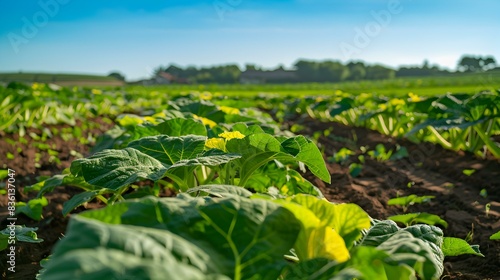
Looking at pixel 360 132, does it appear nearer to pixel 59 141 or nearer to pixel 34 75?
pixel 59 141

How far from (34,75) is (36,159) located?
185ft

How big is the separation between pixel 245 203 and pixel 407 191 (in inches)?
150

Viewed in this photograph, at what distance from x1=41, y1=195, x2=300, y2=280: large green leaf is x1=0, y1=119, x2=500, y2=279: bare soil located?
1763 millimetres

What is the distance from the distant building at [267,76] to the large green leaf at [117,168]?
63.2 m

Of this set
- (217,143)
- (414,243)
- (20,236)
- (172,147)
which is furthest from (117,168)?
(414,243)

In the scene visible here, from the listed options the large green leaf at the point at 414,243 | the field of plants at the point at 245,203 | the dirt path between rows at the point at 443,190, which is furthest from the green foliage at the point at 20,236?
the dirt path between rows at the point at 443,190

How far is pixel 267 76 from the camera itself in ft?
220

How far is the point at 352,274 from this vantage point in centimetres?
97

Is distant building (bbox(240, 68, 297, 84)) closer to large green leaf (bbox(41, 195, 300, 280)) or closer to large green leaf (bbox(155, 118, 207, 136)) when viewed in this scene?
large green leaf (bbox(155, 118, 207, 136))

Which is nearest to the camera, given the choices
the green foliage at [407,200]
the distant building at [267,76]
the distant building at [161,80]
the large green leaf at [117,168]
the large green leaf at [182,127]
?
the large green leaf at [117,168]

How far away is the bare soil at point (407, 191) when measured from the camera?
9.33 ft

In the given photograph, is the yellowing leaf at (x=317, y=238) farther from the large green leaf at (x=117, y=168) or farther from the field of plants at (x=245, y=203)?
the large green leaf at (x=117, y=168)

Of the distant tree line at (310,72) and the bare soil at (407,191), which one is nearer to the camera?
the bare soil at (407,191)

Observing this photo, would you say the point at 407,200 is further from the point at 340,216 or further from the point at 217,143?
the point at 340,216
